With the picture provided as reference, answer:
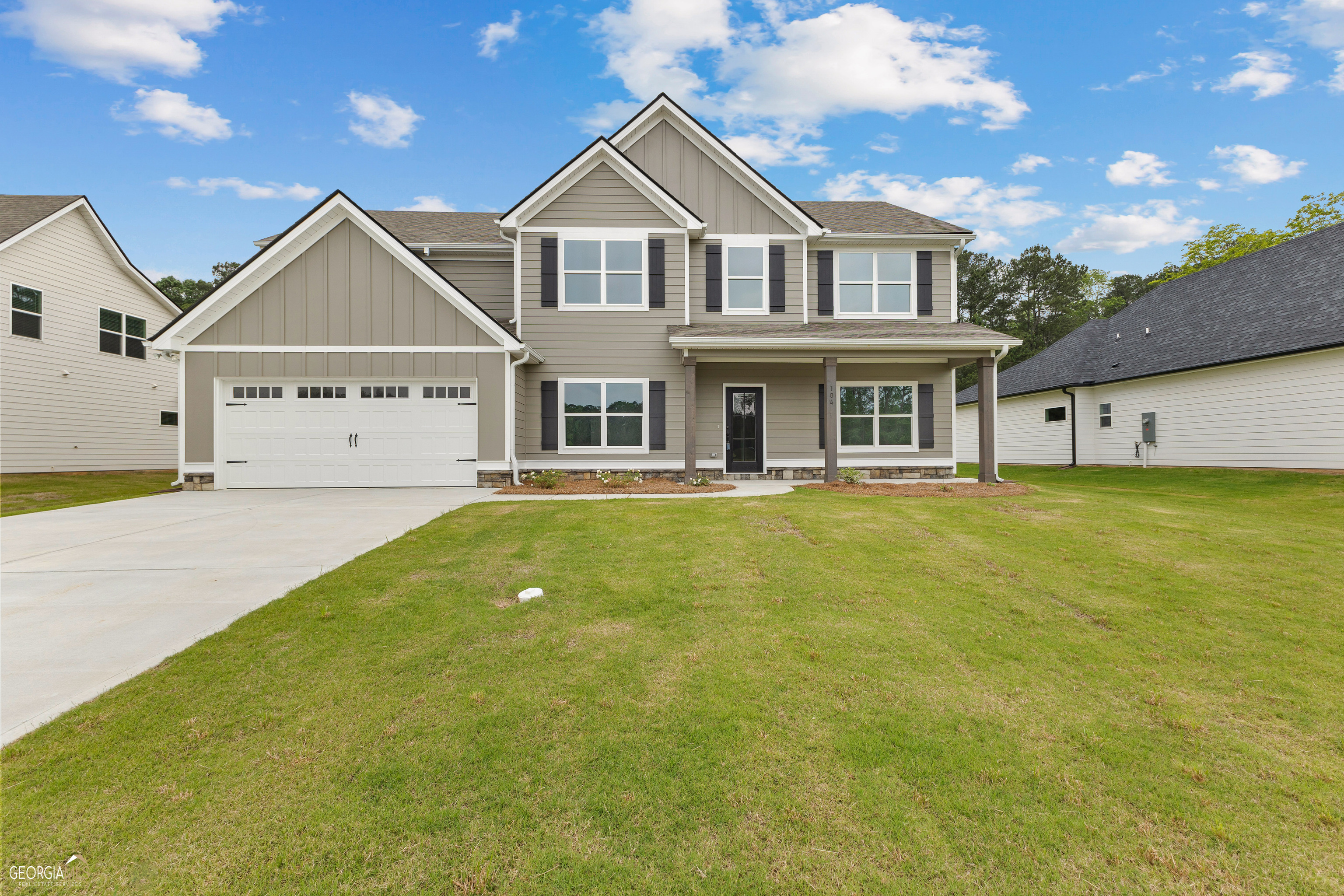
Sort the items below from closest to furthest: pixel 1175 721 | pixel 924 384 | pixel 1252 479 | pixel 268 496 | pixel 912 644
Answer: pixel 1175 721 < pixel 912 644 < pixel 268 496 < pixel 1252 479 < pixel 924 384

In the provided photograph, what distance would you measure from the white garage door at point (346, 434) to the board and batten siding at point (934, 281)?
8552 millimetres

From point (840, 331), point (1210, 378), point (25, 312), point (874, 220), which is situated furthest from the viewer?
point (1210, 378)

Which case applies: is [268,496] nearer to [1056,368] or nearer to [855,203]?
[855,203]

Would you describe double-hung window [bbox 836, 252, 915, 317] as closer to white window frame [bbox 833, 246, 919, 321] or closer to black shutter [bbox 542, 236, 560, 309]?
white window frame [bbox 833, 246, 919, 321]

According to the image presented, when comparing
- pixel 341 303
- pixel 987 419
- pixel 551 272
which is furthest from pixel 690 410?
pixel 341 303

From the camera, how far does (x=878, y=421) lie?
14.2 metres

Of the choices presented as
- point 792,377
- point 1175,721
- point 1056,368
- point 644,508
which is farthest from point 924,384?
point 1175,721

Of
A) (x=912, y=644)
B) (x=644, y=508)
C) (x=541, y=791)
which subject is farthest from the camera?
(x=644, y=508)

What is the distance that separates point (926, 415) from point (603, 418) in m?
8.20

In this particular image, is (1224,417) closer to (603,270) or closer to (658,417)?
(658,417)

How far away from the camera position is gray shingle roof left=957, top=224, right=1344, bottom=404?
1412 centimetres

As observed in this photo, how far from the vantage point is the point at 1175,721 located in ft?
9.84

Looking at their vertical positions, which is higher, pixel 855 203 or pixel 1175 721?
pixel 855 203

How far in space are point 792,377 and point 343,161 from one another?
17.1m
